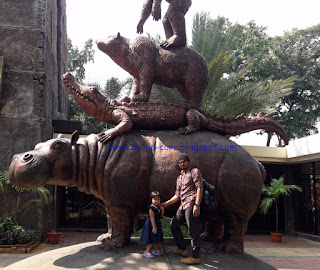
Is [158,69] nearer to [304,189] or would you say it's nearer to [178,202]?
[178,202]

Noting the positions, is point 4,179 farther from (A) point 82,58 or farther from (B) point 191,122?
(A) point 82,58

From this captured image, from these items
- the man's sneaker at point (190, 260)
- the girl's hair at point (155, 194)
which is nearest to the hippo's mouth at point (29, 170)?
the girl's hair at point (155, 194)

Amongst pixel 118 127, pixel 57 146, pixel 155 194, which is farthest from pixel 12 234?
pixel 155 194

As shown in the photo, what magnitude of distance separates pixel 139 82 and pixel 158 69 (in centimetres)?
30

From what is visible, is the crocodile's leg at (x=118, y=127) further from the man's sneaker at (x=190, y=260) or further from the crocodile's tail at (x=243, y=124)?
the man's sneaker at (x=190, y=260)

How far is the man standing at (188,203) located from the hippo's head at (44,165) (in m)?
1.24

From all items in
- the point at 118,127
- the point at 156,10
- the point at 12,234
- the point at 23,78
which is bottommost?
the point at 12,234

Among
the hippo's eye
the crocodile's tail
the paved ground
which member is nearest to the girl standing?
the paved ground

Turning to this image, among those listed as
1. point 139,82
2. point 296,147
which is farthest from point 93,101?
point 296,147

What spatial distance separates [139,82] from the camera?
4109 millimetres

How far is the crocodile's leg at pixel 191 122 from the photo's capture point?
3.90 meters

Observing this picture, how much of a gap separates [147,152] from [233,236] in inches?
57.4

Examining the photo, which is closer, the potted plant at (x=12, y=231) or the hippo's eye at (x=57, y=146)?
the hippo's eye at (x=57, y=146)

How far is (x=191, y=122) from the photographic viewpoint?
395 cm
